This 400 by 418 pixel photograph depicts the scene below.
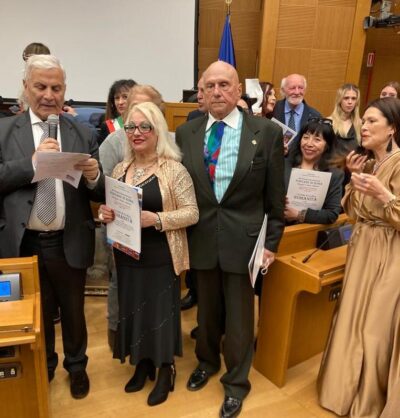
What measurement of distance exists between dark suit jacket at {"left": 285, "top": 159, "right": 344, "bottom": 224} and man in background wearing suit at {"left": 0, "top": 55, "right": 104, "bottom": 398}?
1169 mm

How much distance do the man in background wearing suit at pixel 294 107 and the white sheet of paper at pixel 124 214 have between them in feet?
7.25

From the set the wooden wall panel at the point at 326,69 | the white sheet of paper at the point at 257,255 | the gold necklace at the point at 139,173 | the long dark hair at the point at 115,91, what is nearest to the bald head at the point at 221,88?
the gold necklace at the point at 139,173

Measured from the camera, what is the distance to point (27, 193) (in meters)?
1.65

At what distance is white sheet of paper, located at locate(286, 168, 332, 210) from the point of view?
→ 217 cm

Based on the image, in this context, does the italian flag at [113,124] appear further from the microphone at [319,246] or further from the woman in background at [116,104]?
the microphone at [319,246]

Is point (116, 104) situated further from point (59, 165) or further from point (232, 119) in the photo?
point (59, 165)

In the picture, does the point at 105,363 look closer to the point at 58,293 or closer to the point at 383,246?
the point at 58,293

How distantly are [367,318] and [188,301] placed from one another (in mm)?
1502

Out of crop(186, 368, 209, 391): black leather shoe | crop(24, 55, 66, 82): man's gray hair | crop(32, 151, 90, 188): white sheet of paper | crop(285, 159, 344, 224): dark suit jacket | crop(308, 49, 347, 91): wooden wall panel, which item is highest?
crop(308, 49, 347, 91): wooden wall panel

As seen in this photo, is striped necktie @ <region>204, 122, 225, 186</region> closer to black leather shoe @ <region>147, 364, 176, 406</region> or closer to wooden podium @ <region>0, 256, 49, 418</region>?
wooden podium @ <region>0, 256, 49, 418</region>

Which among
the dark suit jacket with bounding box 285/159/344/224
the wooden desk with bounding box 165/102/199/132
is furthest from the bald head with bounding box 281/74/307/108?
the dark suit jacket with bounding box 285/159/344/224

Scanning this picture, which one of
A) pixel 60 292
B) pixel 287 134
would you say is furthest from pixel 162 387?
pixel 287 134

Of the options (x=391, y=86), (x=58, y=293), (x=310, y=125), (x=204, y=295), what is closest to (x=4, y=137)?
(x=58, y=293)

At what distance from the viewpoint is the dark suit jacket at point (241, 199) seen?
1774 millimetres
